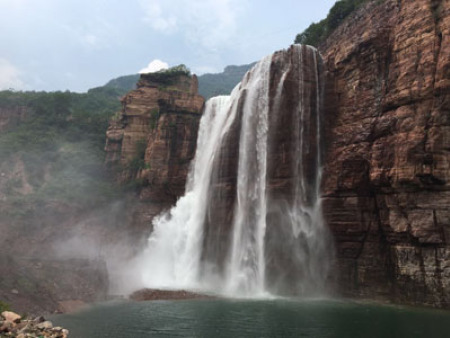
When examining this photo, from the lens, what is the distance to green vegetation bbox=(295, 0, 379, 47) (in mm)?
47219

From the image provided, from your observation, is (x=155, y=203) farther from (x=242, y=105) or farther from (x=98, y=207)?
(x=242, y=105)

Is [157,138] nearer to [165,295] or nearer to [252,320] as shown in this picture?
[165,295]

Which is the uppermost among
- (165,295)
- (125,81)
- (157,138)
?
(125,81)

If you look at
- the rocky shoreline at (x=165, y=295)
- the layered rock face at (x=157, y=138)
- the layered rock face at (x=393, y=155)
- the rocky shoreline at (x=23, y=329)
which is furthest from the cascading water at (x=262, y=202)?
the rocky shoreline at (x=23, y=329)

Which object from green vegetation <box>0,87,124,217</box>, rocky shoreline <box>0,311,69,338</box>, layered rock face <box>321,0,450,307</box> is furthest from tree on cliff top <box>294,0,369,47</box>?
rocky shoreline <box>0,311,69,338</box>

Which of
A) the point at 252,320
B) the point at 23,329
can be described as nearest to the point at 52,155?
the point at 252,320

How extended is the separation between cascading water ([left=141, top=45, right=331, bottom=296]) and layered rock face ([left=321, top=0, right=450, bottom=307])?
1.71 meters

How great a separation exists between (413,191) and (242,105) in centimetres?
1694

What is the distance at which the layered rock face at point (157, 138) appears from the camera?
151 ft

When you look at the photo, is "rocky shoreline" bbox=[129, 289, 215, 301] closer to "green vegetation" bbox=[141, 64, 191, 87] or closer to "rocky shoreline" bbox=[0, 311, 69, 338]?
"rocky shoreline" bbox=[0, 311, 69, 338]

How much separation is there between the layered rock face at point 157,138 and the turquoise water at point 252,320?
71.9 ft

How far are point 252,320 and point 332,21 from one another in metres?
40.8

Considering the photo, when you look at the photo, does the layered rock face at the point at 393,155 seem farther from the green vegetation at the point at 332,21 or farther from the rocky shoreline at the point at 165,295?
the green vegetation at the point at 332,21

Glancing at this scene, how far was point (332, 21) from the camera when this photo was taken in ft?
160
